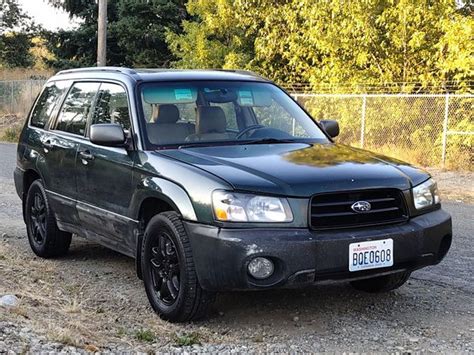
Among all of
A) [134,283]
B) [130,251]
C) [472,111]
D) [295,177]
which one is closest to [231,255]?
[295,177]

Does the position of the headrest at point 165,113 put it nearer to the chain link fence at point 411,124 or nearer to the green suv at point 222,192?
the green suv at point 222,192

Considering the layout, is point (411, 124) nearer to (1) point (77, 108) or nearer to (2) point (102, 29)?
(2) point (102, 29)

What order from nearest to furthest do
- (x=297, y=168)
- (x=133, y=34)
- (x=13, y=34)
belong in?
(x=297, y=168) < (x=133, y=34) < (x=13, y=34)

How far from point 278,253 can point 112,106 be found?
2.35 meters

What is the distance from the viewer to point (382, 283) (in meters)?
5.20

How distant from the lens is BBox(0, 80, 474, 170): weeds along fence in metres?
14.6

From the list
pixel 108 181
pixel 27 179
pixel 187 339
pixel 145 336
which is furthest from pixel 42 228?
pixel 187 339

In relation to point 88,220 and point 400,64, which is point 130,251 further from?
point 400,64

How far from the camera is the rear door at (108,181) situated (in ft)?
16.7


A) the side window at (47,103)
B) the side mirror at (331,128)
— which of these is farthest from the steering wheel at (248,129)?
the side window at (47,103)

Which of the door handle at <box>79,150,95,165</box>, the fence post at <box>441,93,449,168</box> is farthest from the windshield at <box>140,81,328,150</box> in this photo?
the fence post at <box>441,93,449,168</box>

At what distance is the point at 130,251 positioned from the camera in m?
5.12

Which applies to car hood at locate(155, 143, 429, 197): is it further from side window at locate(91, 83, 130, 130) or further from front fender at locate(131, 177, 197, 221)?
side window at locate(91, 83, 130, 130)

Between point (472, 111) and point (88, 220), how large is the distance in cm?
1119
